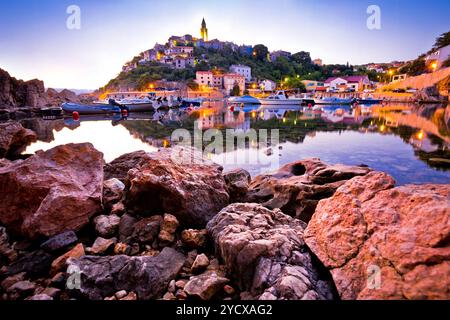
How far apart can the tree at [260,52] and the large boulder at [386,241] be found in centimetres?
14715

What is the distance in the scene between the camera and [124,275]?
2.79 metres

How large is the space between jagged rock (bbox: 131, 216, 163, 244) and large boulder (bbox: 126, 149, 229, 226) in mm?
311

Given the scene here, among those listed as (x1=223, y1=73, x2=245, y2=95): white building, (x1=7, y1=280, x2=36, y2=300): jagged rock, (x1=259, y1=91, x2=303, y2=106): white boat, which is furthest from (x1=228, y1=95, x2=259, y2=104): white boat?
(x1=7, y1=280, x2=36, y2=300): jagged rock

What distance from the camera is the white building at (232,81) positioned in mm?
107000

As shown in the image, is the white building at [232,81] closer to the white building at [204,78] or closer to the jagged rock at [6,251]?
the white building at [204,78]

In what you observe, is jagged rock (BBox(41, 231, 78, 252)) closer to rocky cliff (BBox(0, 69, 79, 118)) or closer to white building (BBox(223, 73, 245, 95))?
rocky cliff (BBox(0, 69, 79, 118))

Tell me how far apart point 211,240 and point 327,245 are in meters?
1.51

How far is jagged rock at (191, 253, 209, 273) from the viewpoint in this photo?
3014 millimetres

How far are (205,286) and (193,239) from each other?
89 cm

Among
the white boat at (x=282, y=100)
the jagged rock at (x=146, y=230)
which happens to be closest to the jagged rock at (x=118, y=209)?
the jagged rock at (x=146, y=230)

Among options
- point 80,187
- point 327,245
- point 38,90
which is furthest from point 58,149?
Result: point 38,90

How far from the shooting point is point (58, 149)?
4.54m

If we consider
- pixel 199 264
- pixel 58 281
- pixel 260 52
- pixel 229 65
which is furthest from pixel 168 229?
pixel 260 52
